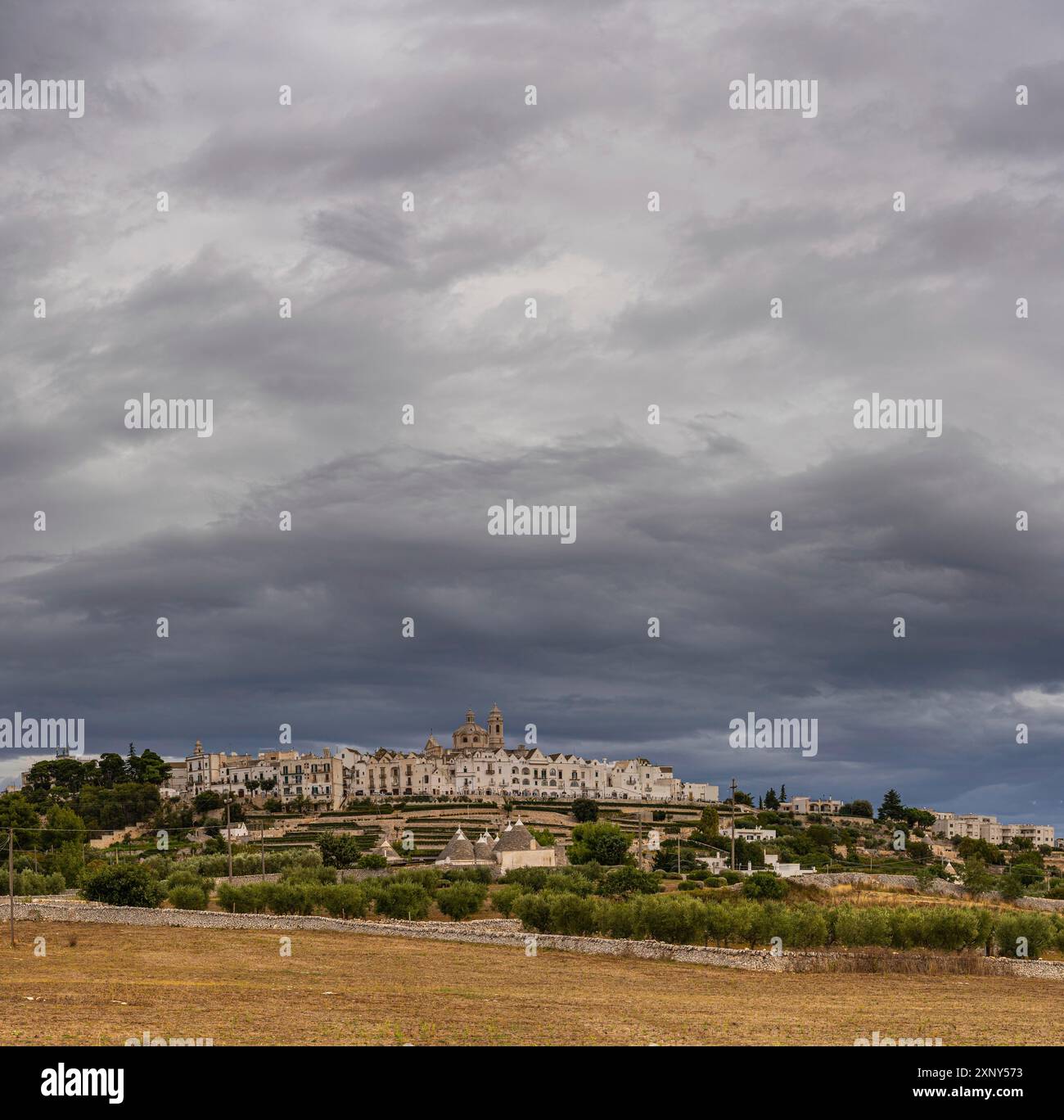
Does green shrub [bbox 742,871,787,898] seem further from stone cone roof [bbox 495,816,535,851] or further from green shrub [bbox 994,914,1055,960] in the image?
stone cone roof [bbox 495,816,535,851]

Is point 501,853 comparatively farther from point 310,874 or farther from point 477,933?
point 477,933

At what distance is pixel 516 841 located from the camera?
101875mm

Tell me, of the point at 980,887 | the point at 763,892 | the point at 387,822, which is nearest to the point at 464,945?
the point at 763,892

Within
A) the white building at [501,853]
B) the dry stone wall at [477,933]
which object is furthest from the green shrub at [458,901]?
the white building at [501,853]

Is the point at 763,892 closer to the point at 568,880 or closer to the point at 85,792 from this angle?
the point at 568,880

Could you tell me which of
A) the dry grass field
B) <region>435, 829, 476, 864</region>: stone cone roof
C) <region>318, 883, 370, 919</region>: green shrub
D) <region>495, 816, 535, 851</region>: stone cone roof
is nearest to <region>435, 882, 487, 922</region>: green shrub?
<region>318, 883, 370, 919</region>: green shrub

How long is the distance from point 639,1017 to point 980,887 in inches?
2541

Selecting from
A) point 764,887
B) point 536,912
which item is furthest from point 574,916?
point 764,887

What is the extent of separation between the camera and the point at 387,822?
142m

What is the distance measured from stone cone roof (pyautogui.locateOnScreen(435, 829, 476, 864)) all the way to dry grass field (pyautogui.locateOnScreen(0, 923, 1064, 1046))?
41.9 metres
